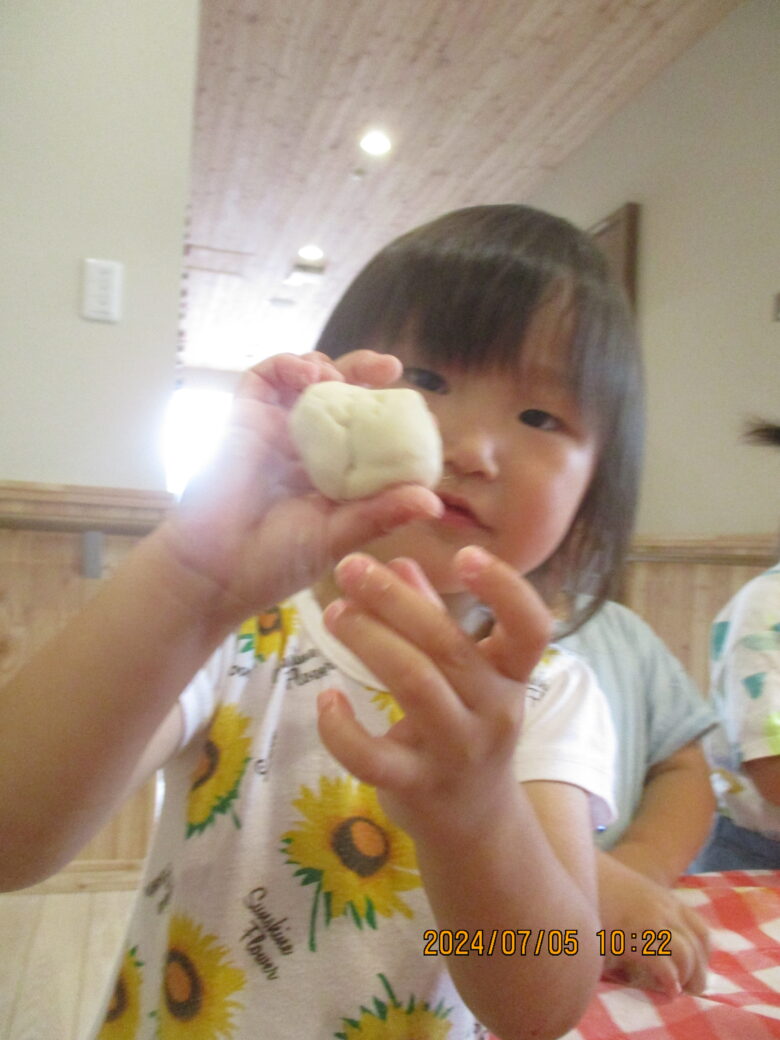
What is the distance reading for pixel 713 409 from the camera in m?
2.22

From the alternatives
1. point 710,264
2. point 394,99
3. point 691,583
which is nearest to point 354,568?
point 691,583

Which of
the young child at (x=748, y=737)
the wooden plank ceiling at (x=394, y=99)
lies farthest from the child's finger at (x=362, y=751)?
the wooden plank ceiling at (x=394, y=99)

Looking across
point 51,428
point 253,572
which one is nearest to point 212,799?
point 253,572

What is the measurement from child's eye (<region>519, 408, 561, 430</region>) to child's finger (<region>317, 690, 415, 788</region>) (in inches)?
10.5

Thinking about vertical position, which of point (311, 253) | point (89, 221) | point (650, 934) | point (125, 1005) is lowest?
point (125, 1005)

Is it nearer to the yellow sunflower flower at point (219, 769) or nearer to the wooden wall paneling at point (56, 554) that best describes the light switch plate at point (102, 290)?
the wooden wall paneling at point (56, 554)

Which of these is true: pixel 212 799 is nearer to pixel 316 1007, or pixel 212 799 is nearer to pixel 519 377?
pixel 316 1007

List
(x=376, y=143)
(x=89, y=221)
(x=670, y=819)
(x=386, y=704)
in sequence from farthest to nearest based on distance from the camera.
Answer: (x=376, y=143) < (x=89, y=221) < (x=670, y=819) < (x=386, y=704)

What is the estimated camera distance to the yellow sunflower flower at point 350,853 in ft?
1.62

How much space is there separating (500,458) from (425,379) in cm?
8

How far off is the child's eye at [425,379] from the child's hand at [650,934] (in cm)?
38

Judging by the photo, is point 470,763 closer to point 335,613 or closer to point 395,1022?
point 335,613

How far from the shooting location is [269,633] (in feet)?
1.92
